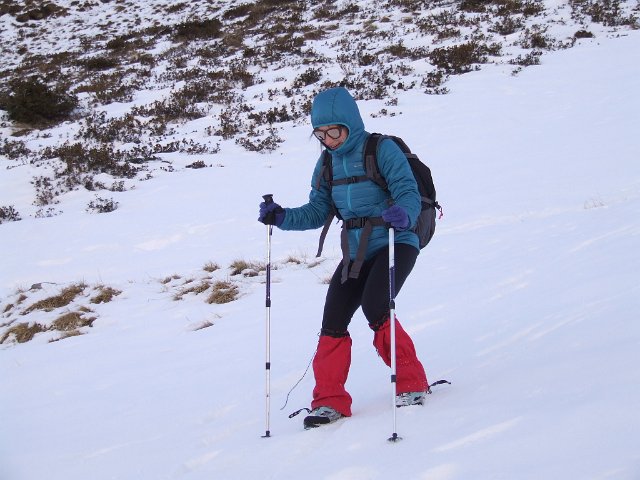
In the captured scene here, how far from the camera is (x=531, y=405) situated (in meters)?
2.51

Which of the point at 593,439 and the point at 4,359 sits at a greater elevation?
the point at 593,439

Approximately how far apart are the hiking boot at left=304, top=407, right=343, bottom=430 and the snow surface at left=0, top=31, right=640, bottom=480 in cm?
9

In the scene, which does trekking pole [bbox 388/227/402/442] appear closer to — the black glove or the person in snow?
the person in snow

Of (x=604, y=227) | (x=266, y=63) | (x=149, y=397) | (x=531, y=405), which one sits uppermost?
(x=266, y=63)

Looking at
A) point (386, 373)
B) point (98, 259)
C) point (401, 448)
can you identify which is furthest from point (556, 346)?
point (98, 259)

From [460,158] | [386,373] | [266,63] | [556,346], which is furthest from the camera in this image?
[266,63]

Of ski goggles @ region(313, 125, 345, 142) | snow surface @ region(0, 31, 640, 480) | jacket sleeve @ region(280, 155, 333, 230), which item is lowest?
snow surface @ region(0, 31, 640, 480)

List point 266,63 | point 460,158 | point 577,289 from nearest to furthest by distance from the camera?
point 577,289
point 460,158
point 266,63

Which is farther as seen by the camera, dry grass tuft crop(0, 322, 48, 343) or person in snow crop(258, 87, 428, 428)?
dry grass tuft crop(0, 322, 48, 343)

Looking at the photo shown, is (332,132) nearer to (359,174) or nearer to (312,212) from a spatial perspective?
(359,174)

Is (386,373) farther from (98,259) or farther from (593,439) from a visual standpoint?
(98,259)

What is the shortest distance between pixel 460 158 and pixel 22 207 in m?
8.69

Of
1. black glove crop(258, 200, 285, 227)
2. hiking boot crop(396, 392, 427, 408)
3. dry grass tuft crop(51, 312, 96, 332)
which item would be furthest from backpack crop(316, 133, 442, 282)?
dry grass tuft crop(51, 312, 96, 332)

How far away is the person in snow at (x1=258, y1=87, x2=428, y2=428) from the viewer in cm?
301
